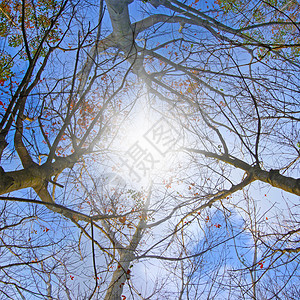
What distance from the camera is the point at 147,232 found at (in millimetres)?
5320

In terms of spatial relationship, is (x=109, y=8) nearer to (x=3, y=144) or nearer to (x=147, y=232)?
(x=3, y=144)

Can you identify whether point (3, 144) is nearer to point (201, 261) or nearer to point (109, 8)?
point (109, 8)

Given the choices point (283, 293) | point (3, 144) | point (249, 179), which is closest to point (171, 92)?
point (249, 179)

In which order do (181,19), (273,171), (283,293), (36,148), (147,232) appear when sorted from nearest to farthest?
(273,171) < (36,148) < (181,19) < (283,293) < (147,232)

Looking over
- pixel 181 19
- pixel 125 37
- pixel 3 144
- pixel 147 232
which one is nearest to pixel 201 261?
pixel 147 232

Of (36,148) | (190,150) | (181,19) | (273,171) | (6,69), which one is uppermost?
(181,19)

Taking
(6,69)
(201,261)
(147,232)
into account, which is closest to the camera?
(6,69)

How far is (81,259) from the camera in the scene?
3.42 meters

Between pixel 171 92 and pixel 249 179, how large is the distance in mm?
3156

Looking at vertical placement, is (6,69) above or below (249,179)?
above

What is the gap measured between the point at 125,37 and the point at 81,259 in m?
4.61

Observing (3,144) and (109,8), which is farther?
(109,8)

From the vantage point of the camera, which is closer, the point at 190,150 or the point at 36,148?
the point at 36,148

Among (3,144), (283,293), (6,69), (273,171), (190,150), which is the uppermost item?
(190,150)
